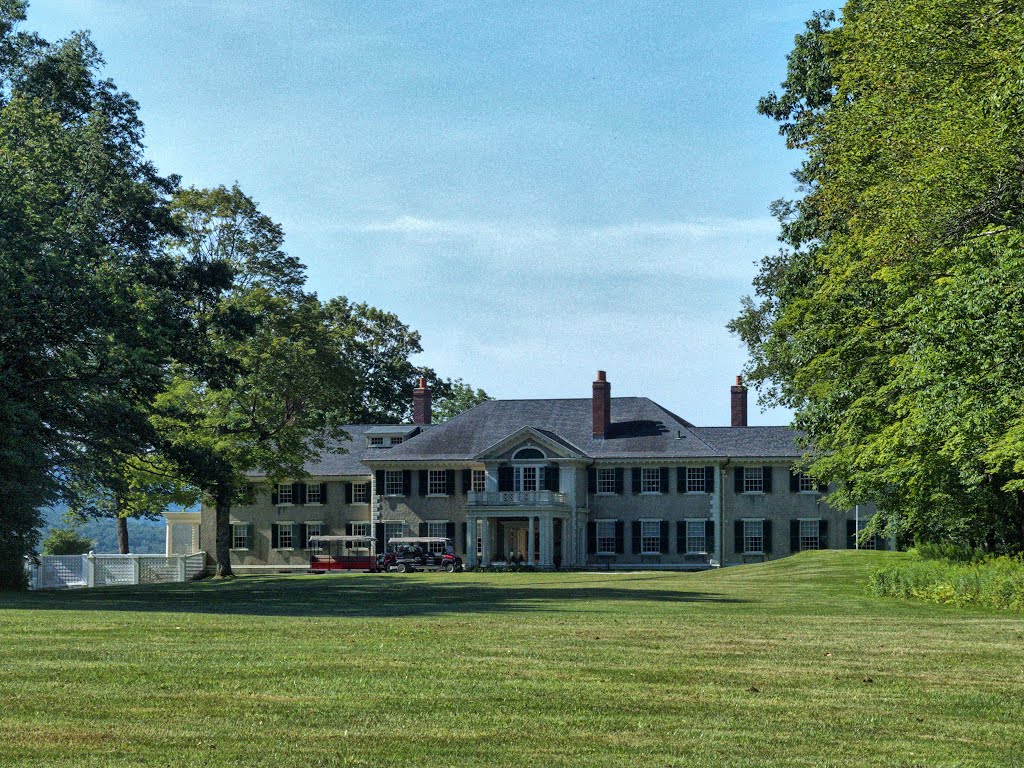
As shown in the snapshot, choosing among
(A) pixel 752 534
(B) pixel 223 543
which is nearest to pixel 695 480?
(A) pixel 752 534

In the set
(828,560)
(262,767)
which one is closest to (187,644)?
(262,767)

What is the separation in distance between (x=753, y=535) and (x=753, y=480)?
2.70 metres

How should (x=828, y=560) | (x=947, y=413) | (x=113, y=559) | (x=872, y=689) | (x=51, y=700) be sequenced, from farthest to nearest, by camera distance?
(x=828, y=560)
(x=113, y=559)
(x=947, y=413)
(x=872, y=689)
(x=51, y=700)

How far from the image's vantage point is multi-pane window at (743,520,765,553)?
216ft

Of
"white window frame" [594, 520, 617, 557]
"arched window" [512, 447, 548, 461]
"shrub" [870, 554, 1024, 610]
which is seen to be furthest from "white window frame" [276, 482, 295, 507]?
"shrub" [870, 554, 1024, 610]

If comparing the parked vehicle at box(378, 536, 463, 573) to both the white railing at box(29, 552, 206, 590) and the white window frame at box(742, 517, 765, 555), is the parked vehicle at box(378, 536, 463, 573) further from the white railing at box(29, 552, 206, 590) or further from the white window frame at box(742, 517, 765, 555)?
the white railing at box(29, 552, 206, 590)

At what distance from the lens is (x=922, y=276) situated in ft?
89.6

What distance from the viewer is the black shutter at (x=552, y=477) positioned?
6644cm

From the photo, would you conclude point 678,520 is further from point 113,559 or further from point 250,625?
point 250,625

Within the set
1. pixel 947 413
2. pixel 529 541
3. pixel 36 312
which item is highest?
pixel 36 312

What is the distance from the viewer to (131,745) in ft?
26.8

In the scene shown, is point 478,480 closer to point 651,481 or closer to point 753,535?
point 651,481

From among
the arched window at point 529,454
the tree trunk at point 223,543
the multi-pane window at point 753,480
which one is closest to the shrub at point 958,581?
the tree trunk at point 223,543

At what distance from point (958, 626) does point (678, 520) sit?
4805 cm
